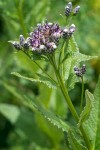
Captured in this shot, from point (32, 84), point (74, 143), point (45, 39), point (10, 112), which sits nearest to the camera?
point (45, 39)

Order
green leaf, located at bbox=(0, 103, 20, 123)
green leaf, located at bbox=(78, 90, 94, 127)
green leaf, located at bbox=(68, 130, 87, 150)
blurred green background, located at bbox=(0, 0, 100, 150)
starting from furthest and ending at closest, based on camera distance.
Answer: green leaf, located at bbox=(0, 103, 20, 123) < blurred green background, located at bbox=(0, 0, 100, 150) < green leaf, located at bbox=(68, 130, 87, 150) < green leaf, located at bbox=(78, 90, 94, 127)

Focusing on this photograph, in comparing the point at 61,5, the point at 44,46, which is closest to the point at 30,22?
the point at 61,5

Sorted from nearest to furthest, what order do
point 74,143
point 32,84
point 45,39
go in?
point 45,39
point 74,143
point 32,84

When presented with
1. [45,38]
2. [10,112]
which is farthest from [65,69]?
[10,112]

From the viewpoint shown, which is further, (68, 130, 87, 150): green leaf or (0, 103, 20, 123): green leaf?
(0, 103, 20, 123): green leaf

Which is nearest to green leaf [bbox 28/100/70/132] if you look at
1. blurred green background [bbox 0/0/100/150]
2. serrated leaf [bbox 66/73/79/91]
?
serrated leaf [bbox 66/73/79/91]

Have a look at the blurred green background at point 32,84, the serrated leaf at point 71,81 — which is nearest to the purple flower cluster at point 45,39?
the serrated leaf at point 71,81

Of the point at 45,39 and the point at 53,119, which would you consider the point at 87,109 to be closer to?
the point at 53,119

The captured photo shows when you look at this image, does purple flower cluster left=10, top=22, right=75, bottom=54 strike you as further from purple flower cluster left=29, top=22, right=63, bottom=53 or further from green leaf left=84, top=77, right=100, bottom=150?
green leaf left=84, top=77, right=100, bottom=150
